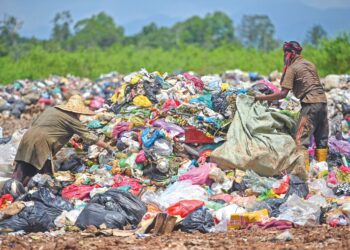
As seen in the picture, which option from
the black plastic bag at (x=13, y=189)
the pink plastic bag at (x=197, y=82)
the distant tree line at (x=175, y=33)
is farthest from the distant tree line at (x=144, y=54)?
the black plastic bag at (x=13, y=189)

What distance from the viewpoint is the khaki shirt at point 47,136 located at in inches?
305

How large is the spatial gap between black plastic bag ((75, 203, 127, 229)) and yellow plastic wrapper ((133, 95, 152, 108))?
9.54 feet

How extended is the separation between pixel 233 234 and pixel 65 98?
13439mm

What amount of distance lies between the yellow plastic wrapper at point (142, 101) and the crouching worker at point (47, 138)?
4.34ft

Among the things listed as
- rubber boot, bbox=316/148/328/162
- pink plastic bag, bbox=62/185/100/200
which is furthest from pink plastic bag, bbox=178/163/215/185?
rubber boot, bbox=316/148/328/162

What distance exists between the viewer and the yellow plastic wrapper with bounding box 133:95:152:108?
912cm

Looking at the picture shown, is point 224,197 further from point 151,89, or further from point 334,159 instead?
point 151,89

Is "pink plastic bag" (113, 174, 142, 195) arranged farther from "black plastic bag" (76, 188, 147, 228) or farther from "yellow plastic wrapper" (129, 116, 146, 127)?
"yellow plastic wrapper" (129, 116, 146, 127)

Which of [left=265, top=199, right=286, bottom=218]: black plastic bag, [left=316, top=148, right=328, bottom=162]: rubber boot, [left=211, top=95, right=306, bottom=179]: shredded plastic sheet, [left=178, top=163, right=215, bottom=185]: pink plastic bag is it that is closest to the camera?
[left=265, top=199, right=286, bottom=218]: black plastic bag

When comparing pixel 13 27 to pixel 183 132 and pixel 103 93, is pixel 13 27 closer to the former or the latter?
pixel 103 93

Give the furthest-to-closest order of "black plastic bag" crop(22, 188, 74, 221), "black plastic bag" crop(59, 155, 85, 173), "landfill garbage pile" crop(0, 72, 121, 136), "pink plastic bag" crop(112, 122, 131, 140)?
"landfill garbage pile" crop(0, 72, 121, 136), "pink plastic bag" crop(112, 122, 131, 140), "black plastic bag" crop(59, 155, 85, 173), "black plastic bag" crop(22, 188, 74, 221)

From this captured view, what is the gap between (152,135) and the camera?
26.7 ft

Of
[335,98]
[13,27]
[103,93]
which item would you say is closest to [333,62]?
[103,93]

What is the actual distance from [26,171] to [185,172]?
194 centimetres
